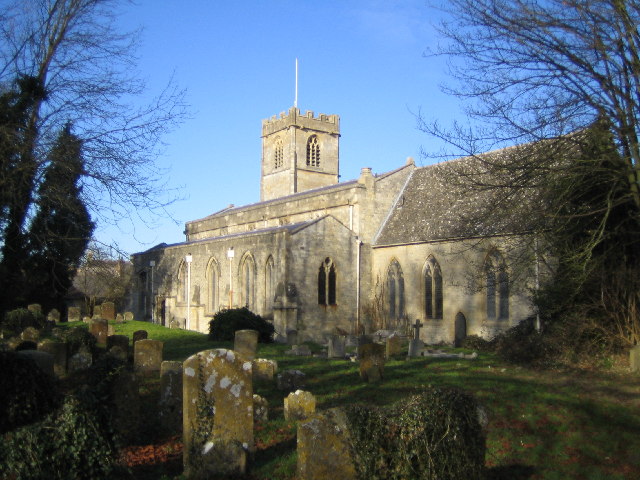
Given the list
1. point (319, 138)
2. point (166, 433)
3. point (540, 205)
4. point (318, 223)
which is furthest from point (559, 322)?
point (319, 138)

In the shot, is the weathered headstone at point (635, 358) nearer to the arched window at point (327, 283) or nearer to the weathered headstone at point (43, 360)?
the weathered headstone at point (43, 360)

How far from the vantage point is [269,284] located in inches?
1282

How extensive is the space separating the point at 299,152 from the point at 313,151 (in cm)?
176

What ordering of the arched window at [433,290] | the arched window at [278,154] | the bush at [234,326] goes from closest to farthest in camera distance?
1. the bush at [234,326]
2. the arched window at [433,290]
3. the arched window at [278,154]

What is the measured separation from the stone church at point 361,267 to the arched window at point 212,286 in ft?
0.19

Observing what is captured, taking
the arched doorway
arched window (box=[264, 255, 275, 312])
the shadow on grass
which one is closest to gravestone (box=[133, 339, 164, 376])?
the shadow on grass

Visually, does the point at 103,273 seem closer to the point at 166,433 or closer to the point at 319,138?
the point at 166,433

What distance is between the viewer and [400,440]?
6148 millimetres

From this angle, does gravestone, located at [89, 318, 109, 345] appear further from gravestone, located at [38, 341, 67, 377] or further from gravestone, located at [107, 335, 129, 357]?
gravestone, located at [38, 341, 67, 377]

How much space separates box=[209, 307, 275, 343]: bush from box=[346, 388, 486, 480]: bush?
706 inches

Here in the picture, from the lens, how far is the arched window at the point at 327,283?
32094mm

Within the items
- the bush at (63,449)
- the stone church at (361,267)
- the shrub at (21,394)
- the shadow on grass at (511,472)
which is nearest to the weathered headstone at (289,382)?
the shrub at (21,394)

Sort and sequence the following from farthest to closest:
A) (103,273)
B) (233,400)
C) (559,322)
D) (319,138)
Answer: (319,138) → (559,322) → (103,273) → (233,400)

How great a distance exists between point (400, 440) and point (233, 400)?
7.58 feet
